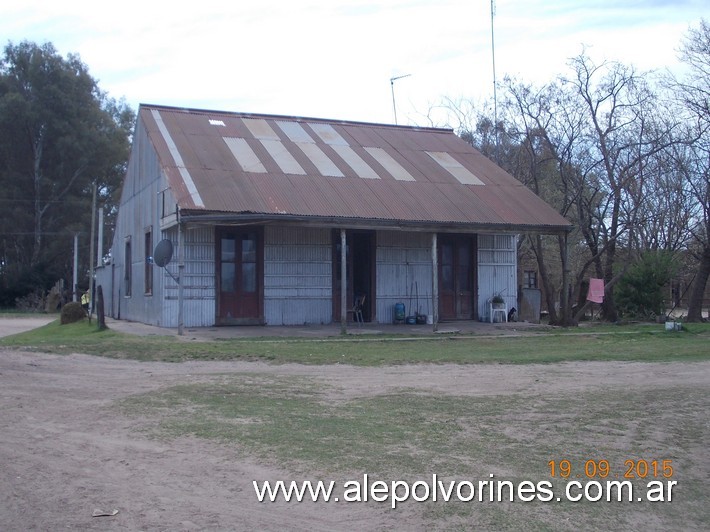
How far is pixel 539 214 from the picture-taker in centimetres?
2291

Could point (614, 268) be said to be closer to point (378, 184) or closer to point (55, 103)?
point (378, 184)

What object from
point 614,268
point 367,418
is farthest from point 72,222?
point 367,418

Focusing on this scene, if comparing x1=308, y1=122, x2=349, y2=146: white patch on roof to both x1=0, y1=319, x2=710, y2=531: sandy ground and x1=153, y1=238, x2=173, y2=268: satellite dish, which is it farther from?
x1=0, y1=319, x2=710, y2=531: sandy ground

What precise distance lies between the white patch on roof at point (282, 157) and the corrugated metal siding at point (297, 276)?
1.61 m

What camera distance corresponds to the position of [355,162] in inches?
943

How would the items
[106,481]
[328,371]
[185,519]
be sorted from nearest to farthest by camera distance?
[185,519] < [106,481] < [328,371]

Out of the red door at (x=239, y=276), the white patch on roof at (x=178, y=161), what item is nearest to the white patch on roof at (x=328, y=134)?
the white patch on roof at (x=178, y=161)

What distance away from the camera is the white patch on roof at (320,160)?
22625mm

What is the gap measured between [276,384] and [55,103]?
5080 centimetres

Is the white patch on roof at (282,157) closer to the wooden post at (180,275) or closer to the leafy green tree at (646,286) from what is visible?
the wooden post at (180,275)

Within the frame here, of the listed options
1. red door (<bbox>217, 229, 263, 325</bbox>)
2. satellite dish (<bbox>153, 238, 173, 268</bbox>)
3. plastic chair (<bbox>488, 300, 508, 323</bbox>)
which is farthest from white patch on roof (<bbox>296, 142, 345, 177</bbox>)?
plastic chair (<bbox>488, 300, 508, 323</bbox>)

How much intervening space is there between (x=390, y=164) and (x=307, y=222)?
5.99 meters

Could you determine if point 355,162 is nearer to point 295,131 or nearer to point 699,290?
point 295,131

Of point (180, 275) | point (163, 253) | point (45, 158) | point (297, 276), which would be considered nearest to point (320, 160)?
point (297, 276)
